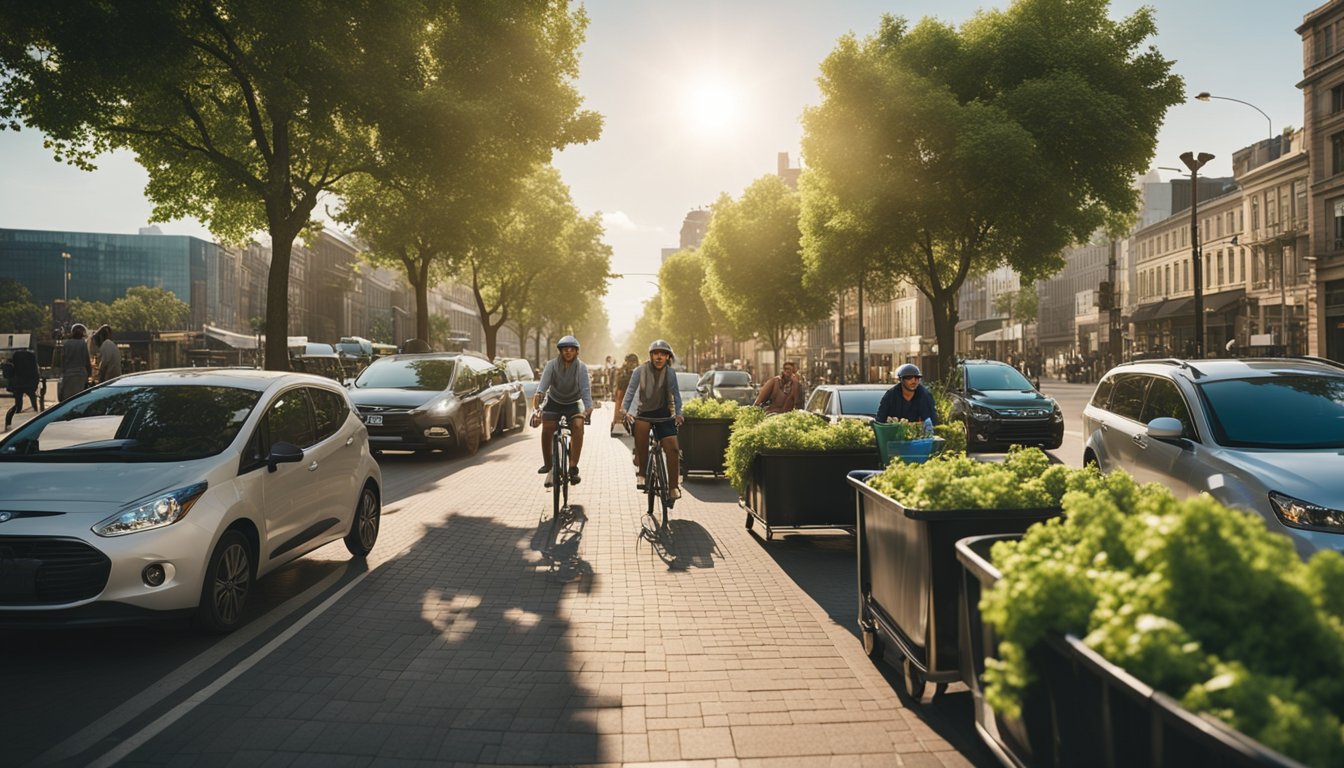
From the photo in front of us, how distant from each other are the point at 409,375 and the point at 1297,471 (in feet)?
50.3

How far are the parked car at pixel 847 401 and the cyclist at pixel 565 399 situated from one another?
4.46 metres

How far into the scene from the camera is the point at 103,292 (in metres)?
132

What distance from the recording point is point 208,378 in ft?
24.1

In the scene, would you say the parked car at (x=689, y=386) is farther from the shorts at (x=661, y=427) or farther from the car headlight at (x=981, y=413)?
the shorts at (x=661, y=427)

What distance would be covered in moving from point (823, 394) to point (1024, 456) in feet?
36.7

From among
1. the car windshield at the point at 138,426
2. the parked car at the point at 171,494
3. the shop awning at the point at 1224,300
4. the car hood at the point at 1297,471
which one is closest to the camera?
the parked car at the point at 171,494

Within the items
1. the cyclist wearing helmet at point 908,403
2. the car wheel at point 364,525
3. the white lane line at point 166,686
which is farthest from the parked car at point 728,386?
A: the white lane line at point 166,686

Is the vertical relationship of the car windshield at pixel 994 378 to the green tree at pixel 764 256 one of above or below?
below

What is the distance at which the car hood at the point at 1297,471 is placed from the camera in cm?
603

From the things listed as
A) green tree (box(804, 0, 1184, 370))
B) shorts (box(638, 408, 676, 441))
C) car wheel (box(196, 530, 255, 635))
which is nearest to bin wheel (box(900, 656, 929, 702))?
car wheel (box(196, 530, 255, 635))

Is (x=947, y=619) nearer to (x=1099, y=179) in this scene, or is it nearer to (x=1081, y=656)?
(x=1081, y=656)

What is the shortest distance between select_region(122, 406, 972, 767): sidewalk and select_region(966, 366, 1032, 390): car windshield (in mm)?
12011

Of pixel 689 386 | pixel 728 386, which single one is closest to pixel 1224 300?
pixel 728 386

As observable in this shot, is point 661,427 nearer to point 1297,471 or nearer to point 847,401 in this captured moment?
point 847,401
